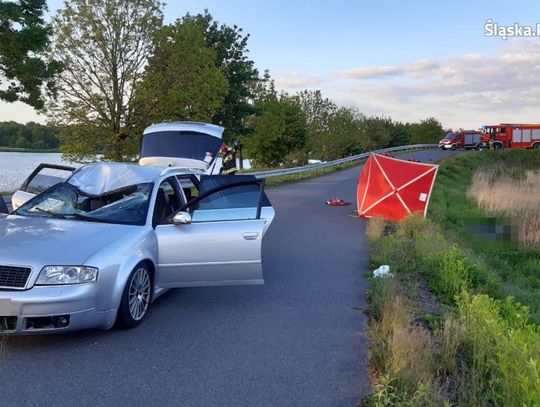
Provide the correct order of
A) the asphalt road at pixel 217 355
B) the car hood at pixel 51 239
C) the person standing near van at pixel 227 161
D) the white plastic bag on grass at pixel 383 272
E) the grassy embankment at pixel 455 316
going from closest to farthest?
the grassy embankment at pixel 455 316, the asphalt road at pixel 217 355, the car hood at pixel 51 239, the white plastic bag on grass at pixel 383 272, the person standing near van at pixel 227 161

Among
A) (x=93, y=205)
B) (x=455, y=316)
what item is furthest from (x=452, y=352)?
(x=93, y=205)

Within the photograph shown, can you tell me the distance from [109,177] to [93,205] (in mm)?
564

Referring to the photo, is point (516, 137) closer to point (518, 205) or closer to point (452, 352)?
point (518, 205)

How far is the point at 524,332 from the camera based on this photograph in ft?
15.6

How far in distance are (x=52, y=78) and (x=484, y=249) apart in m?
19.1

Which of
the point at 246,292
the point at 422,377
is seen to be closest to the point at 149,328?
the point at 246,292

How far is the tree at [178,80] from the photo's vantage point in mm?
25922

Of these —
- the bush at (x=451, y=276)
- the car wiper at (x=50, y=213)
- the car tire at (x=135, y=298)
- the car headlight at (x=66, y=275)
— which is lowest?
the bush at (x=451, y=276)

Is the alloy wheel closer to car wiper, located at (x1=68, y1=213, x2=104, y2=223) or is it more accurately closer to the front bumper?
the front bumper

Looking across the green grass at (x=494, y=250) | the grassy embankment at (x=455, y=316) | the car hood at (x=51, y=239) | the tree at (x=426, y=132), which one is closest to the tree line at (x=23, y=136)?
the green grass at (x=494, y=250)

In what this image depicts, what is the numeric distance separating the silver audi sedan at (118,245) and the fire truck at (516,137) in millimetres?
47163

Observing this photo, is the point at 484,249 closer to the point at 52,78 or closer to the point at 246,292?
the point at 246,292

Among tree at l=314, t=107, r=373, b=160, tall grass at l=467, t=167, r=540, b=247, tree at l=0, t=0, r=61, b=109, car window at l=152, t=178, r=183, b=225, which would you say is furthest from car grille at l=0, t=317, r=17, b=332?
tree at l=314, t=107, r=373, b=160

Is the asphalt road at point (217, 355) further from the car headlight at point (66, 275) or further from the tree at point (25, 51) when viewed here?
the tree at point (25, 51)
